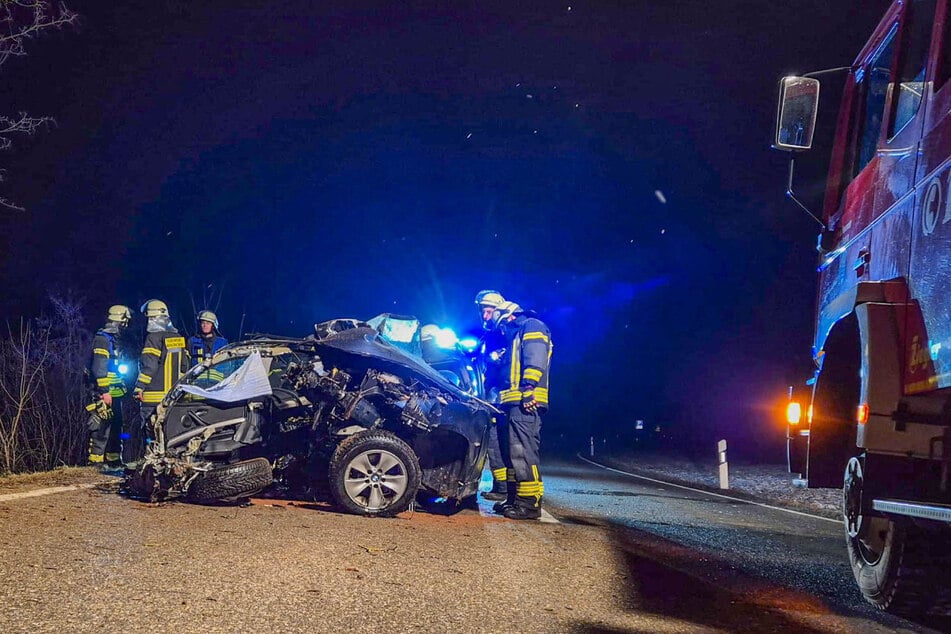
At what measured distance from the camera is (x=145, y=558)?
4.48 metres

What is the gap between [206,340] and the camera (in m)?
10.0

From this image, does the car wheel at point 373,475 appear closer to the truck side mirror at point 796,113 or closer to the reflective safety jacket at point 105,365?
the truck side mirror at point 796,113

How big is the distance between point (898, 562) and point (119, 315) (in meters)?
10.0

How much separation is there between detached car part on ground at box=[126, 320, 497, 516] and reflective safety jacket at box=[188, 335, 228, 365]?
8.11 feet

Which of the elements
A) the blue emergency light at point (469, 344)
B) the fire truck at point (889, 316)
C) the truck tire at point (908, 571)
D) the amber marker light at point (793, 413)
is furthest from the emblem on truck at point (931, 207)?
the blue emergency light at point (469, 344)

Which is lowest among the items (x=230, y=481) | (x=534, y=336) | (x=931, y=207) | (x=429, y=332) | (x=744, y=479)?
(x=744, y=479)

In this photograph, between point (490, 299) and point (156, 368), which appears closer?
point (490, 299)

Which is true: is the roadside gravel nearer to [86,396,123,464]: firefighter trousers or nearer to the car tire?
the car tire

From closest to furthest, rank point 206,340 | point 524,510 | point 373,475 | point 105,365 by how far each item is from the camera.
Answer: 1. point 373,475
2. point 524,510
3. point 206,340
4. point 105,365

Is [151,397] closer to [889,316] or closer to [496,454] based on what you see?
[496,454]

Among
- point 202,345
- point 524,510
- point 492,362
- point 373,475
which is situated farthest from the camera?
point 202,345

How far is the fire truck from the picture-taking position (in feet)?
11.4

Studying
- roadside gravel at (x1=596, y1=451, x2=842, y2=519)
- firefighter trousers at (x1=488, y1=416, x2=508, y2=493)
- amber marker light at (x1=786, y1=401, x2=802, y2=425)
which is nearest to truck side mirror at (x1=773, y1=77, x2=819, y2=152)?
amber marker light at (x1=786, y1=401, x2=802, y2=425)

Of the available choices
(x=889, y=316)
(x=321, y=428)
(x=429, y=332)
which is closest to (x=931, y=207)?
(x=889, y=316)
